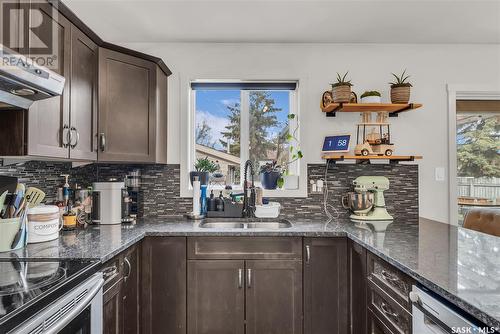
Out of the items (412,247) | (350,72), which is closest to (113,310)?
(412,247)

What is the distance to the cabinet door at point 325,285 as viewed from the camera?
194cm

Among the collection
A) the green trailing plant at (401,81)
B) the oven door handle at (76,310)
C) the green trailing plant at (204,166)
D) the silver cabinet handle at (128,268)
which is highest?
the green trailing plant at (401,81)

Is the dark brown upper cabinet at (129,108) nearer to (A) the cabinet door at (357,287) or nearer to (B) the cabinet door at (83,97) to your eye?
(B) the cabinet door at (83,97)

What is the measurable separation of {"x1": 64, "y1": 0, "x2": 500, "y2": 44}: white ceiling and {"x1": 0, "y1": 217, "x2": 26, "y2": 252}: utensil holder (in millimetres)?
1453

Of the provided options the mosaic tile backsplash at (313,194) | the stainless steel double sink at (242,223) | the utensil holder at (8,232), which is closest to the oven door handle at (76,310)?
the utensil holder at (8,232)

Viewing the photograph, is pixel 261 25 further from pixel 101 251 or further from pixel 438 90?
pixel 101 251

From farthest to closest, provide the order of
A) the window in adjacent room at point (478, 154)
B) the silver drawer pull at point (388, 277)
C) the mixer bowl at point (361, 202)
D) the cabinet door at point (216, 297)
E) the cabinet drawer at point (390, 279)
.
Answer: the window in adjacent room at point (478, 154)
the mixer bowl at point (361, 202)
the cabinet door at point (216, 297)
the silver drawer pull at point (388, 277)
the cabinet drawer at point (390, 279)

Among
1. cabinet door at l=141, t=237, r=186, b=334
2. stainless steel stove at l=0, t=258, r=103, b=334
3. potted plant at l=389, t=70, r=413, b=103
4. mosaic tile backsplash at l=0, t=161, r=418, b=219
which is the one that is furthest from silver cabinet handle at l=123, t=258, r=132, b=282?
potted plant at l=389, t=70, r=413, b=103

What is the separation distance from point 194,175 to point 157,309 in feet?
3.30

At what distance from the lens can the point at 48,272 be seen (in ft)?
3.78

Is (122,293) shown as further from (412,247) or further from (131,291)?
(412,247)

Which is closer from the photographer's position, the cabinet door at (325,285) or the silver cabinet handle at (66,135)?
the silver cabinet handle at (66,135)

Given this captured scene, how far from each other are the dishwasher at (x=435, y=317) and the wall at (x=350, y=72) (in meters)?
1.59

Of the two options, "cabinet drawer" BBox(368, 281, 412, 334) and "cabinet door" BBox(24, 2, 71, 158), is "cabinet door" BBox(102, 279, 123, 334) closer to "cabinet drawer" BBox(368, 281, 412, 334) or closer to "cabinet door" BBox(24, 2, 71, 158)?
"cabinet door" BBox(24, 2, 71, 158)
